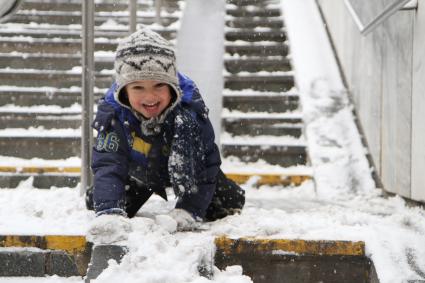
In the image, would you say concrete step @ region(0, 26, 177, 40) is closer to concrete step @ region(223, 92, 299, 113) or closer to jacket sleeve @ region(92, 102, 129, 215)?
concrete step @ region(223, 92, 299, 113)

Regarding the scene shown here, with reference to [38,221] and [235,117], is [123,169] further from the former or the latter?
[235,117]

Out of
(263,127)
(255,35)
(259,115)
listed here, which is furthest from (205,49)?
(263,127)

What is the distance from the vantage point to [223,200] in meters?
2.90

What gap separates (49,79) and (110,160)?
308 centimetres

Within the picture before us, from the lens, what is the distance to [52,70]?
5.47 metres

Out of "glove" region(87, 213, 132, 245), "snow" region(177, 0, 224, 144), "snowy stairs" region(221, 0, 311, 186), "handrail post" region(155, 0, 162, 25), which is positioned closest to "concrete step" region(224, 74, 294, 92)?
"snowy stairs" region(221, 0, 311, 186)

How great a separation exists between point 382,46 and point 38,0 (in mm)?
4470

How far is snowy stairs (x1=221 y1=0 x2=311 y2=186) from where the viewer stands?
178 inches

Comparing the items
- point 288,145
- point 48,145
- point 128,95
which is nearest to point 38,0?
point 48,145

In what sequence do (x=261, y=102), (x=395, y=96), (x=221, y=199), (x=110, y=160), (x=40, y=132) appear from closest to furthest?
(x=110, y=160), (x=221, y=199), (x=395, y=96), (x=40, y=132), (x=261, y=102)

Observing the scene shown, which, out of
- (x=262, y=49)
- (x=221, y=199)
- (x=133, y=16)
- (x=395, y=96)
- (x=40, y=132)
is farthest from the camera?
(x=262, y=49)

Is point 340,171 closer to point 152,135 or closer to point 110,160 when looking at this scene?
point 152,135

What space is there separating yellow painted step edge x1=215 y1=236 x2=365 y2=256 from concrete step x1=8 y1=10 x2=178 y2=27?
180 inches

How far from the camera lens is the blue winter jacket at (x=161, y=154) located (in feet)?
7.92
